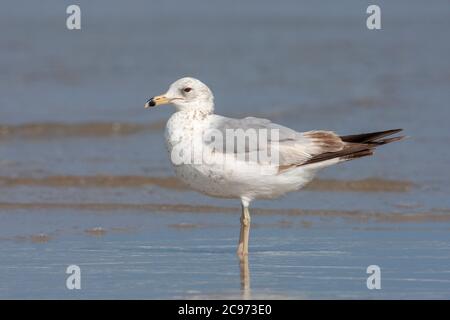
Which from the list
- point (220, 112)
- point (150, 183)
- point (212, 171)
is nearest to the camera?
point (212, 171)

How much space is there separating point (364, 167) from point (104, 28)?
9754 mm

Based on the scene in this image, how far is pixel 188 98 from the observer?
7.55 meters

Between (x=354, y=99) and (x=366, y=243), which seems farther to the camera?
(x=354, y=99)

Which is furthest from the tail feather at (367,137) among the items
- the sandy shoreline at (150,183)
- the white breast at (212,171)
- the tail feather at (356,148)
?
the sandy shoreline at (150,183)

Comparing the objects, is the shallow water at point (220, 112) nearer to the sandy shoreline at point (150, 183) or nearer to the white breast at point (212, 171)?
the sandy shoreline at point (150, 183)

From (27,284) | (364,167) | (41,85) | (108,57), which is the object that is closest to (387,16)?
(108,57)

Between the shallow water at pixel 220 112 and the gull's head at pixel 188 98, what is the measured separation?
105 cm

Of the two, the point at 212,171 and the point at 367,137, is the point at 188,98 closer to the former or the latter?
the point at 212,171

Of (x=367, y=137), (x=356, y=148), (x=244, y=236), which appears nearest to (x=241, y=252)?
(x=244, y=236)

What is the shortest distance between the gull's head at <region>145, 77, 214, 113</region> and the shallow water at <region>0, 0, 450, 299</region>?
1046mm

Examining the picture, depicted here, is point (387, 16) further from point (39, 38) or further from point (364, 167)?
point (364, 167)

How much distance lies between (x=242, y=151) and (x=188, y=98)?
631mm

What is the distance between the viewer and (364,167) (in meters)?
10.6

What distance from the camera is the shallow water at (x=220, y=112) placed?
274 inches
